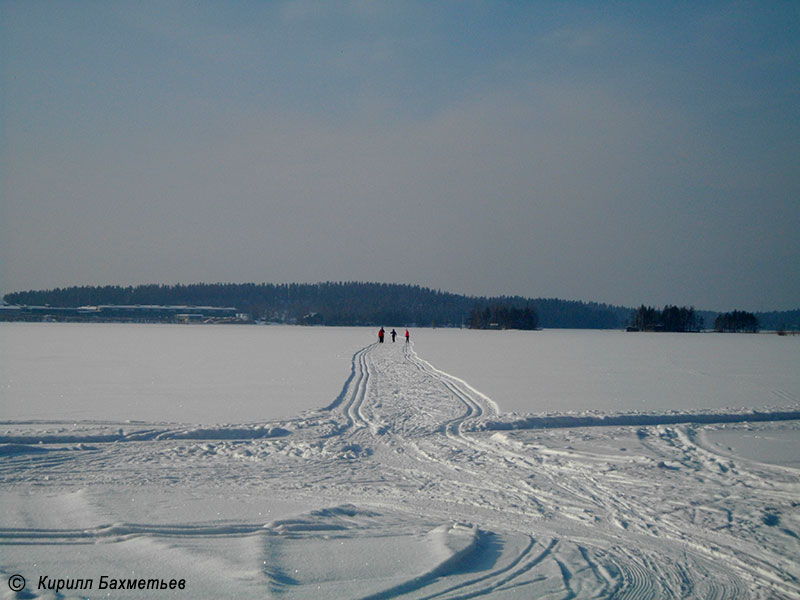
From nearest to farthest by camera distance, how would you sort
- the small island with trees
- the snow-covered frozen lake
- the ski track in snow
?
1. the ski track in snow
2. the snow-covered frozen lake
3. the small island with trees

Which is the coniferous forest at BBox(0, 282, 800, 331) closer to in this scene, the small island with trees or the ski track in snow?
the small island with trees

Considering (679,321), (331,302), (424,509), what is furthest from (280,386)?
(331,302)

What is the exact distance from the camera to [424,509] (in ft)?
17.3

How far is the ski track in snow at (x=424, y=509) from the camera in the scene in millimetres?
3938

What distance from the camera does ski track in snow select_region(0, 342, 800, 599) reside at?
3.94 m

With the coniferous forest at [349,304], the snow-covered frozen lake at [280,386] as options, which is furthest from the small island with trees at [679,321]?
the snow-covered frozen lake at [280,386]

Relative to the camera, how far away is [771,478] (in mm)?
6562

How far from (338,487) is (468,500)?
1.33 m

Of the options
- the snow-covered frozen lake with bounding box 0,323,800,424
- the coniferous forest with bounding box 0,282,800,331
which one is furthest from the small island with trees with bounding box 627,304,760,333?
the snow-covered frozen lake with bounding box 0,323,800,424

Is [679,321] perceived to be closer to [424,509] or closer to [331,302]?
[331,302]

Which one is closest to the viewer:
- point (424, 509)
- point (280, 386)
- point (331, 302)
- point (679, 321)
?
point (424, 509)

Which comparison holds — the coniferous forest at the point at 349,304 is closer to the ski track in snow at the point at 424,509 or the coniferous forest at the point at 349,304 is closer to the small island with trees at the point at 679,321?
the small island with trees at the point at 679,321

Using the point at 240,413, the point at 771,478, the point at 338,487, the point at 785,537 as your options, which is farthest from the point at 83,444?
the point at 771,478

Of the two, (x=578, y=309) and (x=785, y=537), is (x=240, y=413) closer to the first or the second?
(x=785, y=537)
